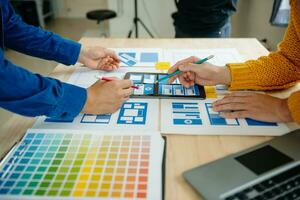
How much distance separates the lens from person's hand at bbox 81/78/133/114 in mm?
709

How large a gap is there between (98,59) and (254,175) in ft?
2.18

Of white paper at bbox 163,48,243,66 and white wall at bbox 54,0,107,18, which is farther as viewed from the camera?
white wall at bbox 54,0,107,18

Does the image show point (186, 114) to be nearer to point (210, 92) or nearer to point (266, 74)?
point (210, 92)

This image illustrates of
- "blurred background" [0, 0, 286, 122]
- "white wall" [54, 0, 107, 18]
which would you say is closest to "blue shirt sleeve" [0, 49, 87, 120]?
"blurred background" [0, 0, 286, 122]

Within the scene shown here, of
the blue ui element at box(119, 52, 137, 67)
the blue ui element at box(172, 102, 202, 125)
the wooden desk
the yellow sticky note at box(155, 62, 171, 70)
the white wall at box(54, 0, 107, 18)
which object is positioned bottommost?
the white wall at box(54, 0, 107, 18)

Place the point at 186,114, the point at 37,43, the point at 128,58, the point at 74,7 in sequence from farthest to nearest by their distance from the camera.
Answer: the point at 74,7 → the point at 128,58 → the point at 37,43 → the point at 186,114

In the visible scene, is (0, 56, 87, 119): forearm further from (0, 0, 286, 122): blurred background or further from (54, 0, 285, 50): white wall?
(54, 0, 285, 50): white wall

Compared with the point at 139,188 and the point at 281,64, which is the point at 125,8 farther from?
the point at 139,188

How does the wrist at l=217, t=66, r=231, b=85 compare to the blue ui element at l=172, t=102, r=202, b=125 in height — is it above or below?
above

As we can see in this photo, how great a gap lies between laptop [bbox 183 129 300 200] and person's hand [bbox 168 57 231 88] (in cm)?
30

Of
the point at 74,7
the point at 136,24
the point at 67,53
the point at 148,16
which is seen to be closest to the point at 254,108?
the point at 67,53

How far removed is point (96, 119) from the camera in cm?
70

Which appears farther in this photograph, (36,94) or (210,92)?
(210,92)

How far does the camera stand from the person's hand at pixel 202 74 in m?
0.85
